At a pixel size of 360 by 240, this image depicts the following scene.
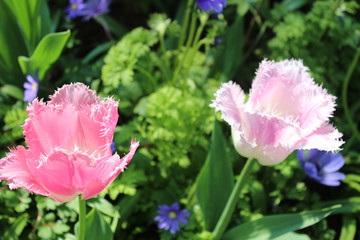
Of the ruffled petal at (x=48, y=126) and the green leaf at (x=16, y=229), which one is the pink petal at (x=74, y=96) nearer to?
the ruffled petal at (x=48, y=126)

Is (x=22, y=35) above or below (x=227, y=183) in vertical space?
above

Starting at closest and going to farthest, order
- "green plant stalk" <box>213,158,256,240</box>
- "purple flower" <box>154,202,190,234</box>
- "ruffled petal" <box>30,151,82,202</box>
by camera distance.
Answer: "ruffled petal" <box>30,151,82,202</box>, "green plant stalk" <box>213,158,256,240</box>, "purple flower" <box>154,202,190,234</box>

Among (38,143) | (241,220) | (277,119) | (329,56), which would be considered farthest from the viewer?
(329,56)

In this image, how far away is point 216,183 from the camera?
1591 millimetres

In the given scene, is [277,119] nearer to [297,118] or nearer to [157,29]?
[297,118]

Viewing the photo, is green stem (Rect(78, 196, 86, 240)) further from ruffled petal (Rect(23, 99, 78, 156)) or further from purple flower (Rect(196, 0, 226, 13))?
purple flower (Rect(196, 0, 226, 13))

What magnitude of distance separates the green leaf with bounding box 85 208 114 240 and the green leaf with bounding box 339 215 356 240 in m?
0.86

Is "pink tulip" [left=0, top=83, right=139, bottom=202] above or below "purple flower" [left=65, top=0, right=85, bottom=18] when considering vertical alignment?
above

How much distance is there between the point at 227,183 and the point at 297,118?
18.4 inches

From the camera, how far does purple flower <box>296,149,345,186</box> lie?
170 centimetres

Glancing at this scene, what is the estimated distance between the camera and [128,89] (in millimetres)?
1889

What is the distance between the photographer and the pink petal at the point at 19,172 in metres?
0.93

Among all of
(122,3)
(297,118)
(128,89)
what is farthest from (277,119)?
(122,3)

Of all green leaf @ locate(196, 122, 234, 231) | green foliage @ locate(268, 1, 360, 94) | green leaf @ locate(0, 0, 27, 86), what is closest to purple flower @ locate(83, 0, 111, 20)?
green leaf @ locate(0, 0, 27, 86)
